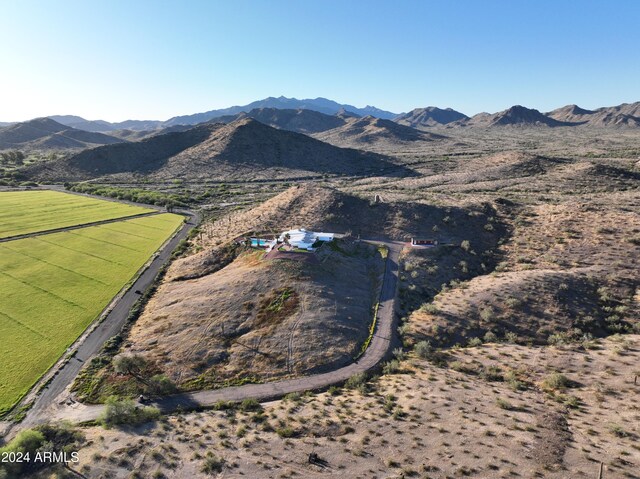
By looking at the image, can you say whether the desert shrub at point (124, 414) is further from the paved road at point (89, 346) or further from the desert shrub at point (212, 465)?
the desert shrub at point (212, 465)

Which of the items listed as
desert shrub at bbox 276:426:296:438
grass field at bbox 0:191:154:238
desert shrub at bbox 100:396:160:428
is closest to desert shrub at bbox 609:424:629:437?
desert shrub at bbox 276:426:296:438

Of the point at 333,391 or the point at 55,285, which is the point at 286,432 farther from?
the point at 55,285

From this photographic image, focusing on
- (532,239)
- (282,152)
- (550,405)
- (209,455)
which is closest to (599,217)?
(532,239)

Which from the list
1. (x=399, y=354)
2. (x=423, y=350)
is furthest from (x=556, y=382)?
(x=399, y=354)

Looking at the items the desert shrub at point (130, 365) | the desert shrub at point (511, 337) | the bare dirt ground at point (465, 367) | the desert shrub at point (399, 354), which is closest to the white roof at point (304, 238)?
the bare dirt ground at point (465, 367)

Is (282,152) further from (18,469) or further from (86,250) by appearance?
(18,469)
